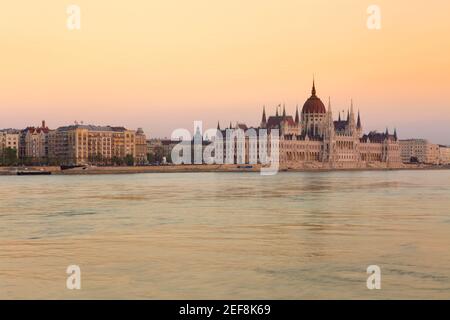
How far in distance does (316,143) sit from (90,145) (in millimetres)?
39652

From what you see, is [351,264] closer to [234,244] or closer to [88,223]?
[234,244]

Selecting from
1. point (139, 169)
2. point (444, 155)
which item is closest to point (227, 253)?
point (139, 169)

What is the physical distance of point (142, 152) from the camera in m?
124

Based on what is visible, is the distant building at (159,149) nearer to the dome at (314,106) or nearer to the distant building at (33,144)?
the distant building at (33,144)

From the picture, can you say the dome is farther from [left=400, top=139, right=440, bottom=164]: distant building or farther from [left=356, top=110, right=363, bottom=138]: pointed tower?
[left=400, top=139, right=440, bottom=164]: distant building

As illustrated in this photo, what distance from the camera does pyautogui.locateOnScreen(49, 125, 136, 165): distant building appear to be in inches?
4227

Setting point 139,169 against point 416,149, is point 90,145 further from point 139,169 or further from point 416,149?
point 416,149

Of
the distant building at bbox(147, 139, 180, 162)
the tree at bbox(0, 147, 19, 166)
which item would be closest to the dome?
the distant building at bbox(147, 139, 180, 162)

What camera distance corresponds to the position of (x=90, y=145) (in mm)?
111438

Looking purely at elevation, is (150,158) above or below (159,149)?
below
